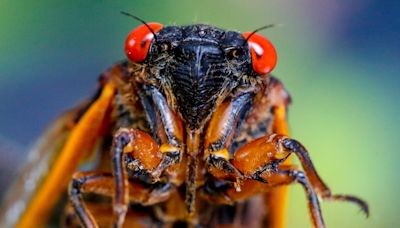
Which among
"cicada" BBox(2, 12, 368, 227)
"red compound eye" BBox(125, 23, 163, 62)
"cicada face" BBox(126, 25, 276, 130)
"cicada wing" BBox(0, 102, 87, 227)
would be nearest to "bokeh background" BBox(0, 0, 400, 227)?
"cicada wing" BBox(0, 102, 87, 227)

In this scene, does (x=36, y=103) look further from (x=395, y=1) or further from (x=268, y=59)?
(x=268, y=59)

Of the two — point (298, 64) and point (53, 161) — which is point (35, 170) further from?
point (298, 64)

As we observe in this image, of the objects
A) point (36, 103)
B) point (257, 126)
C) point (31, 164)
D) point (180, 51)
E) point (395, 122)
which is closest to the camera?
point (180, 51)

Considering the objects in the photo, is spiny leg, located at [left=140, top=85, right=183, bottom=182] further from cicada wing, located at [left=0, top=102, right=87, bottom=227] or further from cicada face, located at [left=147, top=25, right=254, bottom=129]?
cicada wing, located at [left=0, top=102, right=87, bottom=227]

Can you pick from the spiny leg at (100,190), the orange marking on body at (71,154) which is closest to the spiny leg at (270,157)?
the spiny leg at (100,190)

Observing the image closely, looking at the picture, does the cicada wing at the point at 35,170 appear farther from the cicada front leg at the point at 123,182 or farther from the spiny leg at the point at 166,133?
the spiny leg at the point at 166,133

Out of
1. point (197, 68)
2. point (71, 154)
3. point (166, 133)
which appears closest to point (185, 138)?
point (166, 133)

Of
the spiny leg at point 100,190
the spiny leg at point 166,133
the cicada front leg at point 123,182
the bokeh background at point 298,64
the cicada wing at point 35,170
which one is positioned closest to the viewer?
the cicada front leg at point 123,182

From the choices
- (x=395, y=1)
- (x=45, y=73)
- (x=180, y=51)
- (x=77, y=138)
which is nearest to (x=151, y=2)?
(x=45, y=73)
